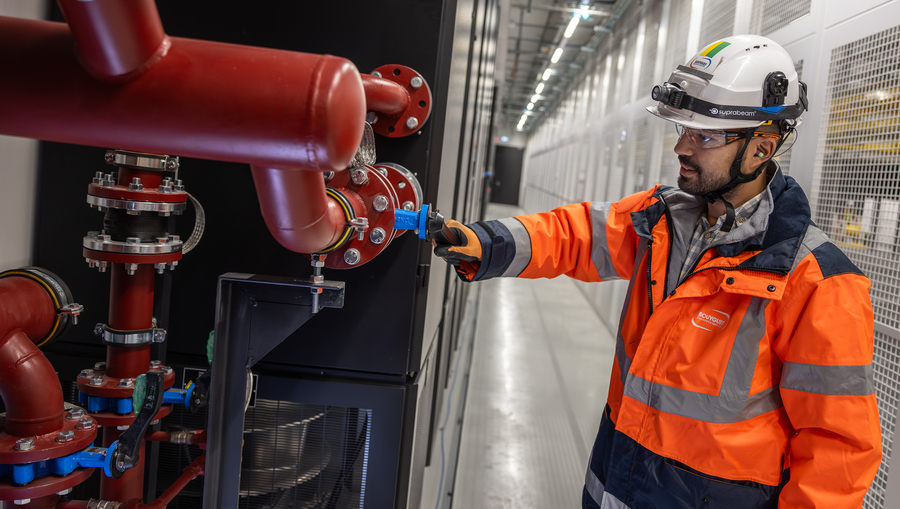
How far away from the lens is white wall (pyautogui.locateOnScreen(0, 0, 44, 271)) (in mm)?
1217

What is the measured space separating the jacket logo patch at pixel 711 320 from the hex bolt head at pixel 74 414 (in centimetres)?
135

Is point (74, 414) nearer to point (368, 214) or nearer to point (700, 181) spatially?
point (368, 214)

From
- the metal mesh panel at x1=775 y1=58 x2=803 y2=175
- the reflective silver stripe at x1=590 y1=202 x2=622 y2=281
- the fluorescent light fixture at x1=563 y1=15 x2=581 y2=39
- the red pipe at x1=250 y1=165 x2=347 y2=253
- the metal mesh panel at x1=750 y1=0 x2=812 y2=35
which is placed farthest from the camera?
the fluorescent light fixture at x1=563 y1=15 x2=581 y2=39

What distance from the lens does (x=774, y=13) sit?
283cm

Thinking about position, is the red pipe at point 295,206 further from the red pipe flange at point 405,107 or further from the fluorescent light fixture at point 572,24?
the fluorescent light fixture at point 572,24

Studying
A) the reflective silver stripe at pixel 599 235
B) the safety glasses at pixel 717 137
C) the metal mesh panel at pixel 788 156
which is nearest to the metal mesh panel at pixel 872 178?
the metal mesh panel at pixel 788 156

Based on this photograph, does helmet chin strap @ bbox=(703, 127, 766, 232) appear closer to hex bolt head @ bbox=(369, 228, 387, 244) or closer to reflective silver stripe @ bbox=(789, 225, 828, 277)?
reflective silver stripe @ bbox=(789, 225, 828, 277)

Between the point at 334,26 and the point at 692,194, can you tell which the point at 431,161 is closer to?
the point at 334,26

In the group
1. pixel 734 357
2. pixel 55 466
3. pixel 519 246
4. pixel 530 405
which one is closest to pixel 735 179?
pixel 734 357

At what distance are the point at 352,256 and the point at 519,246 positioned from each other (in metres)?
0.57

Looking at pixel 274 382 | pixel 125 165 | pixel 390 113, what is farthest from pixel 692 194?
pixel 125 165

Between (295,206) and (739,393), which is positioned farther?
(739,393)

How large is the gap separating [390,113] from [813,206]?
183 cm

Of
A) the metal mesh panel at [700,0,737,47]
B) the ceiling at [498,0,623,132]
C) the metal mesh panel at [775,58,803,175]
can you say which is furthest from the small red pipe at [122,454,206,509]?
the ceiling at [498,0,623,132]
